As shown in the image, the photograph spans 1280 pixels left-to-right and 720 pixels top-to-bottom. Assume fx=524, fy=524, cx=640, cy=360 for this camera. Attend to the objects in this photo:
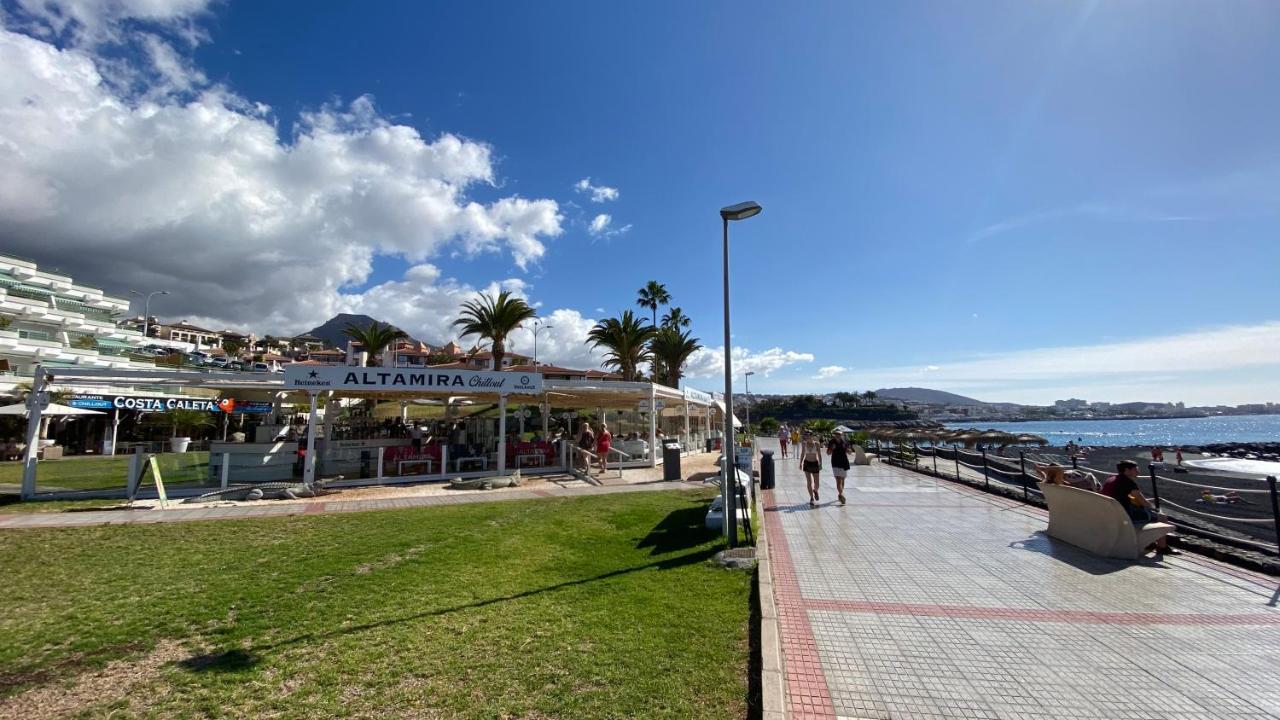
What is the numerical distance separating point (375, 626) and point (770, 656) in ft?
11.4

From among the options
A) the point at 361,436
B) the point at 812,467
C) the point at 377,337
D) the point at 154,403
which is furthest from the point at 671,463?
the point at 377,337

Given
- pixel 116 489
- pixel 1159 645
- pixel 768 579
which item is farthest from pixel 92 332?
pixel 1159 645

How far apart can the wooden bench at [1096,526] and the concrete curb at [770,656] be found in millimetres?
4653

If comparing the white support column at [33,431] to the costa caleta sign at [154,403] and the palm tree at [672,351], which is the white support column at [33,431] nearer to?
the costa caleta sign at [154,403]

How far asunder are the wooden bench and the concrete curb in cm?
465

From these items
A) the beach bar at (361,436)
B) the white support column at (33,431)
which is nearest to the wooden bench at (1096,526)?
the beach bar at (361,436)

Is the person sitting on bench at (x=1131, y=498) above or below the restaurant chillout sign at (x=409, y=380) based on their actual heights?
below

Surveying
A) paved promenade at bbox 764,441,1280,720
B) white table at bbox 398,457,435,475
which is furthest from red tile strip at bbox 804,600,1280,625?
white table at bbox 398,457,435,475

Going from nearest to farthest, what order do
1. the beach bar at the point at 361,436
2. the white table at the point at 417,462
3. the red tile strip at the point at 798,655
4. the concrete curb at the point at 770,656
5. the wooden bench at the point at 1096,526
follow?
1. the concrete curb at the point at 770,656
2. the red tile strip at the point at 798,655
3. the wooden bench at the point at 1096,526
4. the beach bar at the point at 361,436
5. the white table at the point at 417,462

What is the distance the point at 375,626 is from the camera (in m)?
4.76

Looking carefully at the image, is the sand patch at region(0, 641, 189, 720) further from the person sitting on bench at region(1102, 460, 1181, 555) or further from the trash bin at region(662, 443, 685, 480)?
the trash bin at region(662, 443, 685, 480)

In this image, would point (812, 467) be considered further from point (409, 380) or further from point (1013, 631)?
point (409, 380)

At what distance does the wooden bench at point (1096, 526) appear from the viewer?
6.68m

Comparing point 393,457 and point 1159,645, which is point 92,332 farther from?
point 1159,645
